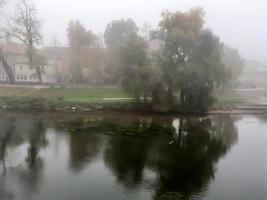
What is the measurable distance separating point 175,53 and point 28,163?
28.5 meters

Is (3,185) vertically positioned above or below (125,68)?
below

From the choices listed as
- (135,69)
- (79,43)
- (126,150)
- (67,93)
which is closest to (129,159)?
(126,150)

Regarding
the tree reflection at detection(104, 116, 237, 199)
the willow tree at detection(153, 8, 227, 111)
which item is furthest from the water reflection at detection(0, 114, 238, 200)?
the willow tree at detection(153, 8, 227, 111)

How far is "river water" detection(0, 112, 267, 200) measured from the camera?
18.5 metres

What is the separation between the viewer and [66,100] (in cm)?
4806

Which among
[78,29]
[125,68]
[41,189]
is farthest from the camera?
[78,29]

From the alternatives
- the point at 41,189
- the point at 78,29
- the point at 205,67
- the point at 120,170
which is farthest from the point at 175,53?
the point at 41,189

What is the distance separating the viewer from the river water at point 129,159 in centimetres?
1855

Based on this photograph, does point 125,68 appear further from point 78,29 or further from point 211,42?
point 78,29

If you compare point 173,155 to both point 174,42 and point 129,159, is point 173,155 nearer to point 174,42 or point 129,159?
point 129,159

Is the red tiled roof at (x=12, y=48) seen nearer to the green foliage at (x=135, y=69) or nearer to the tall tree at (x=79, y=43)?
the tall tree at (x=79, y=43)

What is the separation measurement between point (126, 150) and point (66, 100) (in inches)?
909

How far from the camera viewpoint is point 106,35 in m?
68.1

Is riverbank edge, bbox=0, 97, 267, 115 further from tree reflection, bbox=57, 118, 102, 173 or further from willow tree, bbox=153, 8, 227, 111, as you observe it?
tree reflection, bbox=57, 118, 102, 173
